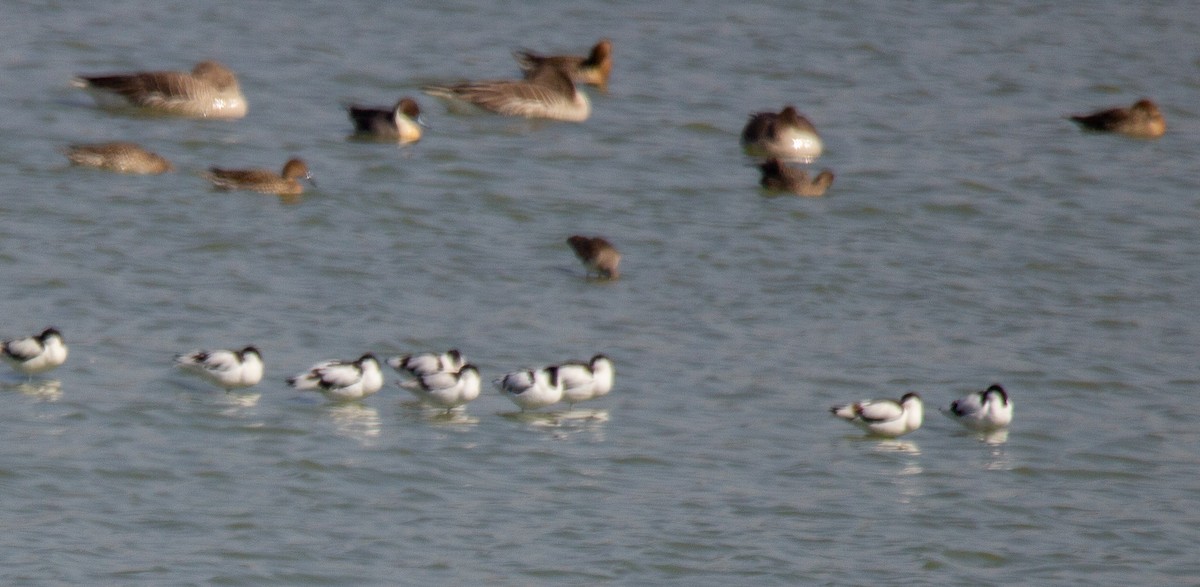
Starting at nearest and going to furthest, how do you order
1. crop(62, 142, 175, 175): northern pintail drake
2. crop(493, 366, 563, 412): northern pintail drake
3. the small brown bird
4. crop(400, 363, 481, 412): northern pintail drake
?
crop(400, 363, 481, 412): northern pintail drake
crop(493, 366, 563, 412): northern pintail drake
the small brown bird
crop(62, 142, 175, 175): northern pintail drake

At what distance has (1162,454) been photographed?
12.4m

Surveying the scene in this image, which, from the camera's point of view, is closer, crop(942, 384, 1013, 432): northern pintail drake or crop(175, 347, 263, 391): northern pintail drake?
crop(175, 347, 263, 391): northern pintail drake

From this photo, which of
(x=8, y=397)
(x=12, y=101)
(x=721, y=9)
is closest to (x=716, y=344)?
(x=8, y=397)

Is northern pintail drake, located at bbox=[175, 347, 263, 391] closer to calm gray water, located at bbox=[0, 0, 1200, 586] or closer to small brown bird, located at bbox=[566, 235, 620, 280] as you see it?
calm gray water, located at bbox=[0, 0, 1200, 586]

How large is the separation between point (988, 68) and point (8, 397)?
689 inches

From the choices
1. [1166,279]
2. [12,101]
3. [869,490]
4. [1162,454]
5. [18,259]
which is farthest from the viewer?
→ [12,101]

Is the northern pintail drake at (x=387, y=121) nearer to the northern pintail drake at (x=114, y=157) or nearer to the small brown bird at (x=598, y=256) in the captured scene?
A: the northern pintail drake at (x=114, y=157)

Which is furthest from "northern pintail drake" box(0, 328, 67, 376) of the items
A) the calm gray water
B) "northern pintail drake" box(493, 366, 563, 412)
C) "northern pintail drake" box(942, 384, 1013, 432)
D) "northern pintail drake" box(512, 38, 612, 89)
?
"northern pintail drake" box(512, 38, 612, 89)

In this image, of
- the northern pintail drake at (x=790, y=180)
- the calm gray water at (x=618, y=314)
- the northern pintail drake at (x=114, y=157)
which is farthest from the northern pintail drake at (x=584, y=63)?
the northern pintail drake at (x=114, y=157)

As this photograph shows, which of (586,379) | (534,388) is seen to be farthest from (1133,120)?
(534,388)

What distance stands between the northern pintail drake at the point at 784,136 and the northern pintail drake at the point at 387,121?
372 centimetres

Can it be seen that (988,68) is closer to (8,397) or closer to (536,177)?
(536,177)

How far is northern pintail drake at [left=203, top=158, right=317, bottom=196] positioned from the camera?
17844mm

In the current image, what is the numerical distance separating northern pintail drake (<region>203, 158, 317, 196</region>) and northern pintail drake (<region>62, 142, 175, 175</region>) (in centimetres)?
72
